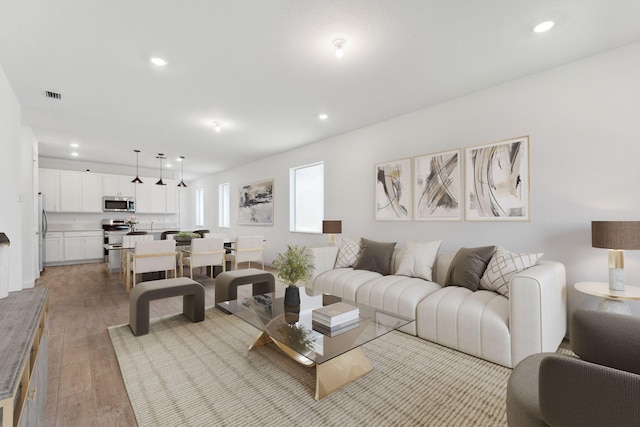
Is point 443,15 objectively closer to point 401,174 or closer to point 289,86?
point 289,86

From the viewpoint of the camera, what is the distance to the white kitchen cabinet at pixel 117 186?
310 inches

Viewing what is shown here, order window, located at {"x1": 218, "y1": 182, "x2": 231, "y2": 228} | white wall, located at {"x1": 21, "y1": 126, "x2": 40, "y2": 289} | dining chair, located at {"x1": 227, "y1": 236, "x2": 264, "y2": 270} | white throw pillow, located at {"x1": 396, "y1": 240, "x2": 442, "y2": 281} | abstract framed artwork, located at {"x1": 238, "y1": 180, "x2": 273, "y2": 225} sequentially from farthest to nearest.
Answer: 1. window, located at {"x1": 218, "y1": 182, "x2": 231, "y2": 228}
2. abstract framed artwork, located at {"x1": 238, "y1": 180, "x2": 273, "y2": 225}
3. dining chair, located at {"x1": 227, "y1": 236, "x2": 264, "y2": 270}
4. white wall, located at {"x1": 21, "y1": 126, "x2": 40, "y2": 289}
5. white throw pillow, located at {"x1": 396, "y1": 240, "x2": 442, "y2": 281}

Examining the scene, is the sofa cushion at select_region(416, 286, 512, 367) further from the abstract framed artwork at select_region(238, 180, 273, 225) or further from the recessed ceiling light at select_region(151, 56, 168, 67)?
the abstract framed artwork at select_region(238, 180, 273, 225)

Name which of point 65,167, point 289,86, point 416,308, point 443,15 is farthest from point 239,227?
point 443,15

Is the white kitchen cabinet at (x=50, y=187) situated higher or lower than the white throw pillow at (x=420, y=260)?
higher

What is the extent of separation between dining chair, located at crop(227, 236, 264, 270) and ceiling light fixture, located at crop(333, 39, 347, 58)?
371cm

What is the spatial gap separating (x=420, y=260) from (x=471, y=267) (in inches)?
23.8

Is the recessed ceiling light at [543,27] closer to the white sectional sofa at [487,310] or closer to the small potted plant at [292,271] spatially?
the white sectional sofa at [487,310]

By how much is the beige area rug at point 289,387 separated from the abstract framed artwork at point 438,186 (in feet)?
5.59

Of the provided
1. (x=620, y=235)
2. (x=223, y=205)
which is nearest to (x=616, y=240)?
(x=620, y=235)

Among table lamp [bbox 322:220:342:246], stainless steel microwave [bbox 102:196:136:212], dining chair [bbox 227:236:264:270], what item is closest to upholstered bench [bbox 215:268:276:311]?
table lamp [bbox 322:220:342:246]

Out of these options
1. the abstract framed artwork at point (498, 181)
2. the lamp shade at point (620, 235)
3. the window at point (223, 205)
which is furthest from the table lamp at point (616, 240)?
the window at point (223, 205)

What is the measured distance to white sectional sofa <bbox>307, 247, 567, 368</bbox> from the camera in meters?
2.13

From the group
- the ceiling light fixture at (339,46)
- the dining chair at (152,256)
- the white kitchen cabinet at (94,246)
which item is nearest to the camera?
the ceiling light fixture at (339,46)
